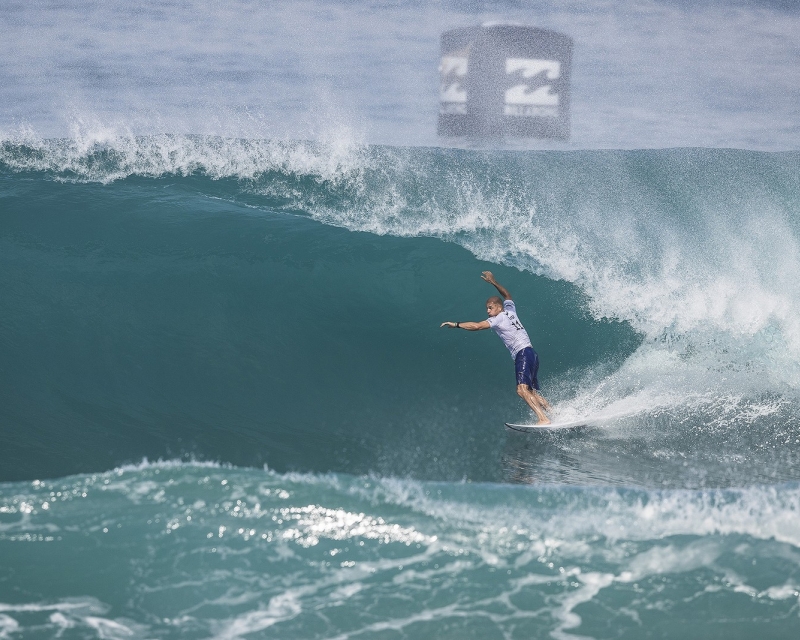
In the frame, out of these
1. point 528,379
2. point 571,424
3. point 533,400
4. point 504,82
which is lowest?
point 571,424

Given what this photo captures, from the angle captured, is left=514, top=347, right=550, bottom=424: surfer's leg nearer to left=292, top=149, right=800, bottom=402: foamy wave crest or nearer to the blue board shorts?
the blue board shorts

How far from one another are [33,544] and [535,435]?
14.0ft

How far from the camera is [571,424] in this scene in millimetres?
7355

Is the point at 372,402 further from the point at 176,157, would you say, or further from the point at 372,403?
the point at 176,157

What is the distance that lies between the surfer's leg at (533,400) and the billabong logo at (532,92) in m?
19.4

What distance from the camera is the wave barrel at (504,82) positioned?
24906 mm

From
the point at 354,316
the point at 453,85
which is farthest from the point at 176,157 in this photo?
the point at 453,85

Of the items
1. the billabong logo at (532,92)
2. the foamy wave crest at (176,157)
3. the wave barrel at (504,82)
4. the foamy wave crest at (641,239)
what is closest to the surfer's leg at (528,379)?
the foamy wave crest at (641,239)

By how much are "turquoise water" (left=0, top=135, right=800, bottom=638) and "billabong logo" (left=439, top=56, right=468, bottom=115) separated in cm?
1018

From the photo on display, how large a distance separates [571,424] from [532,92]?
20.7 m

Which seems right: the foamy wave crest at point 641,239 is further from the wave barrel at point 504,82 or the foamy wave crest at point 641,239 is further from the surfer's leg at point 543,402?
the wave barrel at point 504,82

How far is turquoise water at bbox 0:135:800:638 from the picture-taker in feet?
15.9

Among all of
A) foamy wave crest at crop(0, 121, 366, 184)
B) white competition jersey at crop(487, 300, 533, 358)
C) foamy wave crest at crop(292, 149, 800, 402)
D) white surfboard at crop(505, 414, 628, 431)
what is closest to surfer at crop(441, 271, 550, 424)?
A: white competition jersey at crop(487, 300, 533, 358)

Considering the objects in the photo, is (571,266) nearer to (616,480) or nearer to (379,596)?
(616,480)
